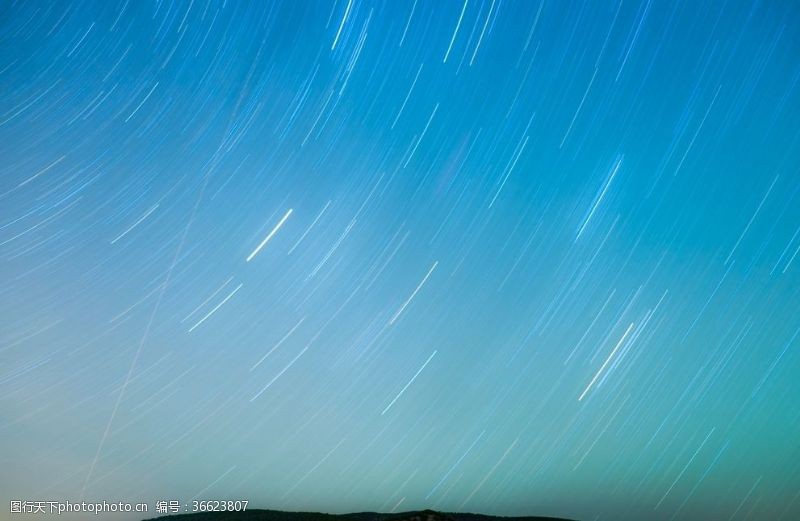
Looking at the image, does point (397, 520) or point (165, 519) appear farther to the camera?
point (165, 519)

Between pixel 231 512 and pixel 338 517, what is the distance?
1130cm

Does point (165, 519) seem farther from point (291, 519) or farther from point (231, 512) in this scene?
point (291, 519)

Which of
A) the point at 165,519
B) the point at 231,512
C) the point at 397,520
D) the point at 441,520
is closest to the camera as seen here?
the point at 397,520

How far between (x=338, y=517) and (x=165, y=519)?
683 inches

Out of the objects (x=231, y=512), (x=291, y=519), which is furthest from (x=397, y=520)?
(x=231, y=512)

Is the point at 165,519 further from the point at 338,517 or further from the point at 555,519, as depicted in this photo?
the point at 555,519

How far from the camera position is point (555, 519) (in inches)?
2542

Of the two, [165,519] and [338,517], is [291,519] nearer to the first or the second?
[338,517]

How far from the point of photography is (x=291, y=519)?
58.0m

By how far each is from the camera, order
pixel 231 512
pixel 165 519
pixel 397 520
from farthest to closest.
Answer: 1. pixel 231 512
2. pixel 165 519
3. pixel 397 520

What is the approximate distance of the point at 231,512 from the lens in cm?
6144

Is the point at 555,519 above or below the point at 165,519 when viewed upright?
below

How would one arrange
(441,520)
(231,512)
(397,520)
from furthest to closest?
1. (231,512)
2. (441,520)
3. (397,520)

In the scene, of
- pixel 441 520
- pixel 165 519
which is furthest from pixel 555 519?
pixel 441 520
